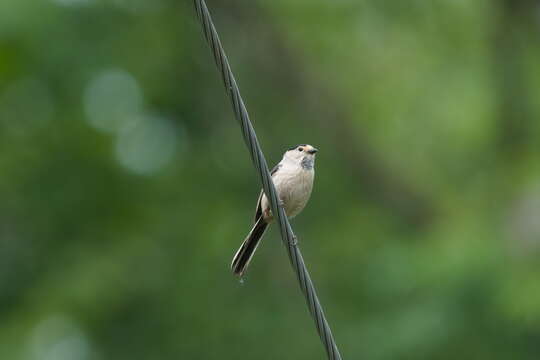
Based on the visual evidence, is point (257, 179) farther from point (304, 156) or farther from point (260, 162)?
point (260, 162)

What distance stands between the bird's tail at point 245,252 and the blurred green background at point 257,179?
2919 mm

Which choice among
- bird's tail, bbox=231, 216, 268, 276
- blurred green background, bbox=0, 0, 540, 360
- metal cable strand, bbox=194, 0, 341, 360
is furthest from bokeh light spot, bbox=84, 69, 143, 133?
metal cable strand, bbox=194, 0, 341, 360

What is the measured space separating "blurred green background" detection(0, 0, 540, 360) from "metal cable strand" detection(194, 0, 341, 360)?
4881mm

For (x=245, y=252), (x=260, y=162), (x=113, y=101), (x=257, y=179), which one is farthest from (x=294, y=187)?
(x=113, y=101)

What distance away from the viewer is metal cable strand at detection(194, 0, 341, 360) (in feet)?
A: 14.5

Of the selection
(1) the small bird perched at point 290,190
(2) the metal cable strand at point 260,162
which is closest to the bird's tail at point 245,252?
(1) the small bird perched at point 290,190

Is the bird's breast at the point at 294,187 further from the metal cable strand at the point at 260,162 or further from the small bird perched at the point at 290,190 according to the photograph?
the metal cable strand at the point at 260,162

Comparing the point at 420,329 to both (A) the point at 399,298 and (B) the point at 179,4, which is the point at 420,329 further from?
(B) the point at 179,4

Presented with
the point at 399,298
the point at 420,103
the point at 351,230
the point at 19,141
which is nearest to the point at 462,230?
the point at 399,298

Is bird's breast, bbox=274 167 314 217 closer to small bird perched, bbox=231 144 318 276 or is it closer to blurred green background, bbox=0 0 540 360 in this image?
small bird perched, bbox=231 144 318 276

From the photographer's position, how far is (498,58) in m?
15.0

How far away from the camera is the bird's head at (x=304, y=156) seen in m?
7.61

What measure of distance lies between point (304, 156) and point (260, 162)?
10.2 ft

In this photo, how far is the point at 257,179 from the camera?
48.1ft
